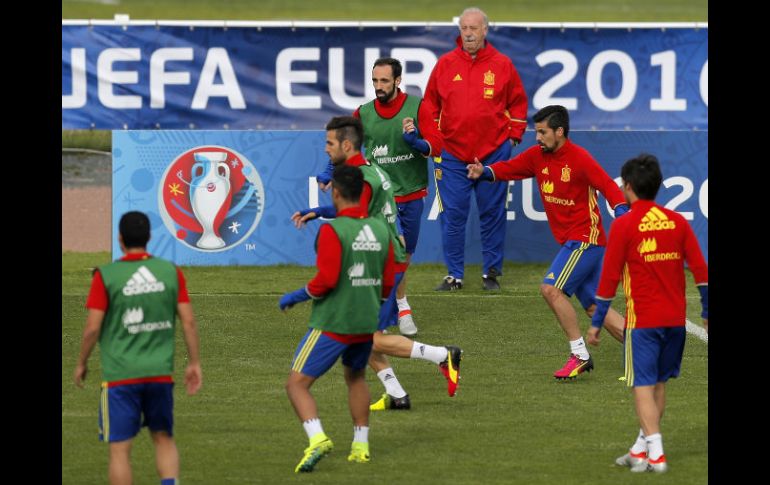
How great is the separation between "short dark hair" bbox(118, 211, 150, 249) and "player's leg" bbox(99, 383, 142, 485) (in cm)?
78

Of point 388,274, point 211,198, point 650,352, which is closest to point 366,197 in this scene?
point 388,274

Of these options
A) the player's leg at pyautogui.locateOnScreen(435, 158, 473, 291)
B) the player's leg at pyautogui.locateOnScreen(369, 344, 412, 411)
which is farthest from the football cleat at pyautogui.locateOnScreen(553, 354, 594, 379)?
the player's leg at pyautogui.locateOnScreen(435, 158, 473, 291)

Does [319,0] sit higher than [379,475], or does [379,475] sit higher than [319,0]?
[319,0]

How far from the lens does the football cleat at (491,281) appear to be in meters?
16.0

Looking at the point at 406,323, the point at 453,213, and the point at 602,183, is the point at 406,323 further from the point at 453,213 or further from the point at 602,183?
the point at 602,183

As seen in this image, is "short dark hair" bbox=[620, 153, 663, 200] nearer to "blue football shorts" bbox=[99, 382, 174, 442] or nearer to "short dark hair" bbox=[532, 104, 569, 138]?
"short dark hair" bbox=[532, 104, 569, 138]

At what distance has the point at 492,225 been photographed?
16141 millimetres

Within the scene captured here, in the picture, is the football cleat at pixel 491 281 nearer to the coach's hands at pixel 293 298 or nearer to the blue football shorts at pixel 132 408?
the coach's hands at pixel 293 298

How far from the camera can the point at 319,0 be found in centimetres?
4922

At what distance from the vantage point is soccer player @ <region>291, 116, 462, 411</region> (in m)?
10.4

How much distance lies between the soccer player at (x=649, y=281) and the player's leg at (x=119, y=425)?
303 cm
